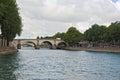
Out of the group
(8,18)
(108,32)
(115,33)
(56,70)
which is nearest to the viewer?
(56,70)

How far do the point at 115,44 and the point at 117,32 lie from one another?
15.4 m

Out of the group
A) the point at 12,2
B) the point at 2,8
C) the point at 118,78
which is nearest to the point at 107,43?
the point at 12,2

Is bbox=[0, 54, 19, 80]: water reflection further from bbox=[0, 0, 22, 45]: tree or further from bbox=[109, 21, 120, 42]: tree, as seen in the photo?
bbox=[109, 21, 120, 42]: tree

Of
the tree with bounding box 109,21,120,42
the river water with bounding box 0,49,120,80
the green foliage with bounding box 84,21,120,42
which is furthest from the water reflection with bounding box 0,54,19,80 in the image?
the green foliage with bounding box 84,21,120,42

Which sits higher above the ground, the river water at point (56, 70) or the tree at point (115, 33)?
the tree at point (115, 33)

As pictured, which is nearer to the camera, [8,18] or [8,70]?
[8,70]

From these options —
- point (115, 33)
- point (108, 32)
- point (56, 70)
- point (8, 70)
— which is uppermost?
point (108, 32)

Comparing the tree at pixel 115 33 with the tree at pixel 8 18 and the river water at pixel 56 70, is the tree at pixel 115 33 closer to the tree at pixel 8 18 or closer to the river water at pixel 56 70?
the tree at pixel 8 18

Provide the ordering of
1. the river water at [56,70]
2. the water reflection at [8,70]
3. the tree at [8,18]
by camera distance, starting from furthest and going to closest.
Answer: the tree at [8,18], the river water at [56,70], the water reflection at [8,70]

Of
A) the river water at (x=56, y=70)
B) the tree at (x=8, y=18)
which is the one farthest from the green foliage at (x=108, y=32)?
the river water at (x=56, y=70)

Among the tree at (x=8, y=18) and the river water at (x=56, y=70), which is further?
the tree at (x=8, y=18)

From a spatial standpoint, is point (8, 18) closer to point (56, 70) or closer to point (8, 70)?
point (56, 70)

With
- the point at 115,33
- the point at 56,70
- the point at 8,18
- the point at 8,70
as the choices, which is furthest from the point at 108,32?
the point at 8,70

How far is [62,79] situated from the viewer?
34.1 m
